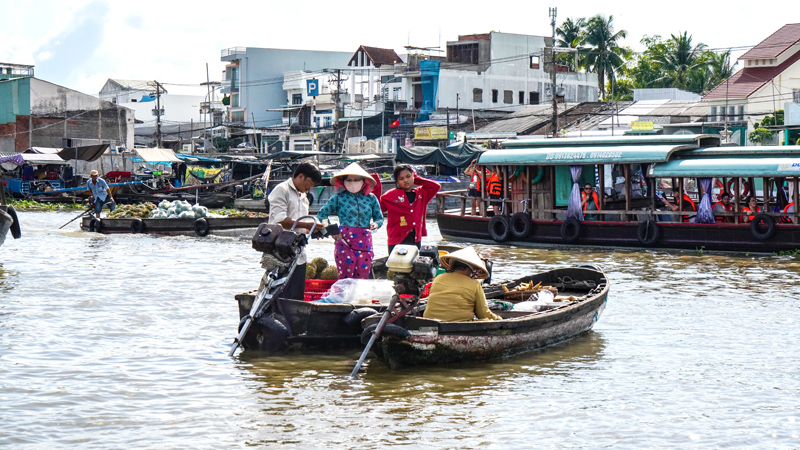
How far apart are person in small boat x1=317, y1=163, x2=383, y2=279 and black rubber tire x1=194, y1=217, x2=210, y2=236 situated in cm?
1264

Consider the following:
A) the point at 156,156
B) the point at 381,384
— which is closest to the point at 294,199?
the point at 381,384

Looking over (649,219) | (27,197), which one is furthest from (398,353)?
(27,197)

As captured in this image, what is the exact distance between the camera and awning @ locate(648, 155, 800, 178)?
16.0m

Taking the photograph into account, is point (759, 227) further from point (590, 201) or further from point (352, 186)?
point (352, 186)

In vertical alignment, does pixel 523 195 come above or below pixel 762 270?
above

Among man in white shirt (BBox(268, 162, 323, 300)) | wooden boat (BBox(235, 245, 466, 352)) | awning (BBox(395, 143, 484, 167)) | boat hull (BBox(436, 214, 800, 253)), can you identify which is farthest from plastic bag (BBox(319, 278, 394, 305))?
awning (BBox(395, 143, 484, 167))

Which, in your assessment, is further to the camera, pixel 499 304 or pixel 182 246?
pixel 182 246

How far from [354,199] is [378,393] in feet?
7.43

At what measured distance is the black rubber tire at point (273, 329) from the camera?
769 centimetres

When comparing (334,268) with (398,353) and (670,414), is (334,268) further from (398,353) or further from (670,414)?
(670,414)

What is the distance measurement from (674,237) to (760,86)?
21177 mm

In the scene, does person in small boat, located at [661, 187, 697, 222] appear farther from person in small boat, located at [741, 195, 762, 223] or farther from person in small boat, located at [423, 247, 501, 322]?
person in small boat, located at [423, 247, 501, 322]

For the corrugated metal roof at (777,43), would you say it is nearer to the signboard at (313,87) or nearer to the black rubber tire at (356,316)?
the signboard at (313,87)

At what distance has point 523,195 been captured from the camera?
19562 mm
